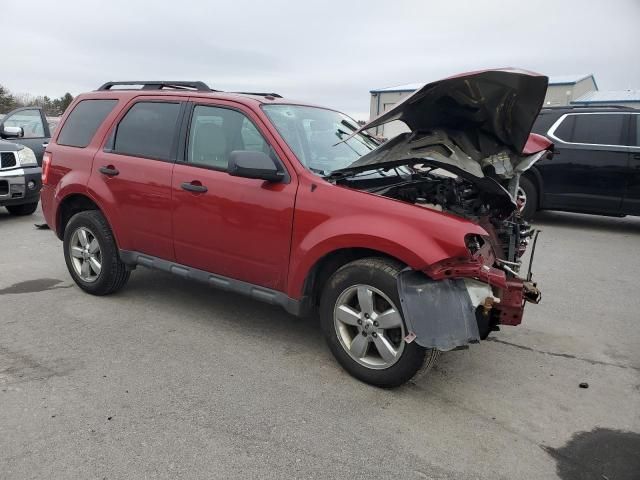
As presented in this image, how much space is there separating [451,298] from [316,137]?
175 cm

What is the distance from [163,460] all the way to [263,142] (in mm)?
2184

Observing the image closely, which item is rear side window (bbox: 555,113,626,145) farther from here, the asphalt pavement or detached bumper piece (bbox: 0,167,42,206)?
detached bumper piece (bbox: 0,167,42,206)

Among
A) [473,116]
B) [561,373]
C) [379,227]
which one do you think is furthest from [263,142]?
[561,373]

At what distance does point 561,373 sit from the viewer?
3664 mm

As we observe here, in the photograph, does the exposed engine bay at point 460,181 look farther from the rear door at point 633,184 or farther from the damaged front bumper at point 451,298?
the rear door at point 633,184

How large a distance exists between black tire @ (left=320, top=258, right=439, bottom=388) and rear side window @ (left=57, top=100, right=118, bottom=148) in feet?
9.31

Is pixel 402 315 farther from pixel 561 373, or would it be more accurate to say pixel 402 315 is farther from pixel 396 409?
pixel 561 373

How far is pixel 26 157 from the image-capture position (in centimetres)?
848

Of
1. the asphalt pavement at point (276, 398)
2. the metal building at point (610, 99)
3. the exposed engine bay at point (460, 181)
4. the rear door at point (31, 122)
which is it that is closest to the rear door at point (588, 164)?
the asphalt pavement at point (276, 398)

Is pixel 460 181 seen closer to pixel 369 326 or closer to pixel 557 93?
pixel 369 326

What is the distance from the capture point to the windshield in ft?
12.5

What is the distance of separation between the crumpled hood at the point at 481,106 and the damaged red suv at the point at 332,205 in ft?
0.04

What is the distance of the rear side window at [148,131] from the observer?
4.27m

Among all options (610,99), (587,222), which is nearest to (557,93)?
(610,99)
